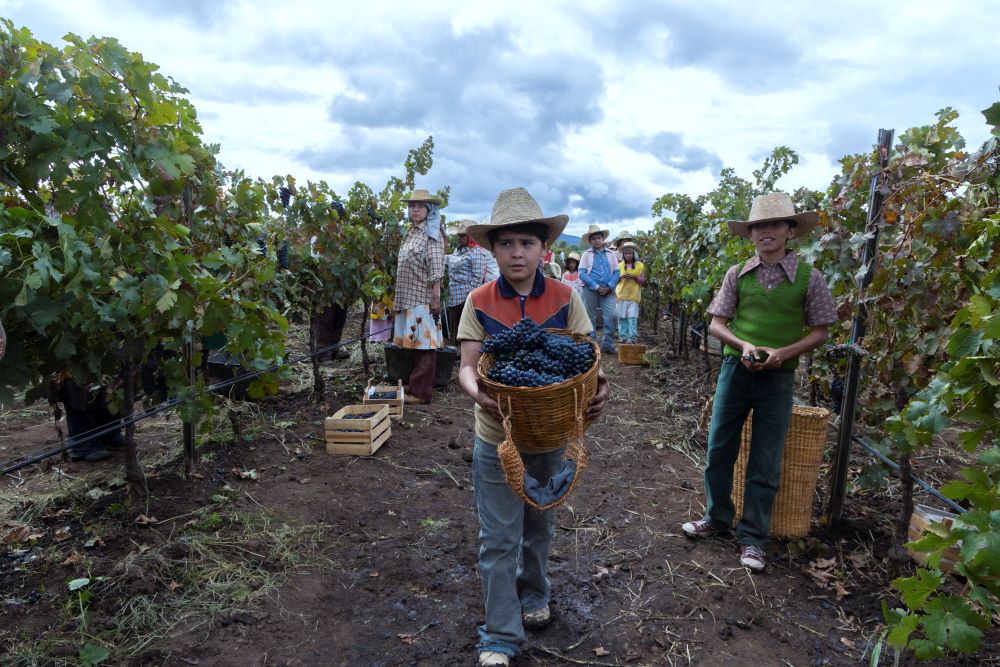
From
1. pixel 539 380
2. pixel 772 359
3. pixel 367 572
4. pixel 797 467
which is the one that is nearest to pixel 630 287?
pixel 797 467

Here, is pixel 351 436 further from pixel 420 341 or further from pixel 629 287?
pixel 629 287

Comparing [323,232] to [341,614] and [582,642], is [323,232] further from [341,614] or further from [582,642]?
[582,642]

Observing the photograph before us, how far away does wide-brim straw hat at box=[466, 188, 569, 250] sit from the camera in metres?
2.46

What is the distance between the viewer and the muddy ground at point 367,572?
9.07 ft

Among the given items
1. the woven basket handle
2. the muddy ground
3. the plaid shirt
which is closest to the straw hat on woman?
the plaid shirt

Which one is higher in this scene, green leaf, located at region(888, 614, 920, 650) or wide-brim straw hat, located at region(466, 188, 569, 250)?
wide-brim straw hat, located at region(466, 188, 569, 250)

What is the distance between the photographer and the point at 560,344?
89.0 inches

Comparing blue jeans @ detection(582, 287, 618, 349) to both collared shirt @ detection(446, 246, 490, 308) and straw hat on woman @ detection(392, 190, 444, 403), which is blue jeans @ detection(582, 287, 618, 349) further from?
straw hat on woman @ detection(392, 190, 444, 403)

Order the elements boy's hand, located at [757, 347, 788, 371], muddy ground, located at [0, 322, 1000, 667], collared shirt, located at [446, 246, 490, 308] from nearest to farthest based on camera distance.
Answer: muddy ground, located at [0, 322, 1000, 667] → boy's hand, located at [757, 347, 788, 371] → collared shirt, located at [446, 246, 490, 308]

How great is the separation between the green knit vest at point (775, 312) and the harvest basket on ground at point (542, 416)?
1472 mm

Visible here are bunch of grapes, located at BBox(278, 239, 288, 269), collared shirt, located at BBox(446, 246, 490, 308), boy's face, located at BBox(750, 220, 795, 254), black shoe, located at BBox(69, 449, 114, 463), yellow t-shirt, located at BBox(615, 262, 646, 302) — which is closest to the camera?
boy's face, located at BBox(750, 220, 795, 254)

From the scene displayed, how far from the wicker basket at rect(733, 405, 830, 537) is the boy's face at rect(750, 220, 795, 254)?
1.00 meters

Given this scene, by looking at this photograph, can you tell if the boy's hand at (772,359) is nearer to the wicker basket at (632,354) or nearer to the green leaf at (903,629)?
the green leaf at (903,629)

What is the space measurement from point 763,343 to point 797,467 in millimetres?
851
